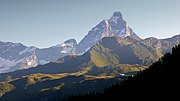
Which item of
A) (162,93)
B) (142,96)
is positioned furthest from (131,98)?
(162,93)

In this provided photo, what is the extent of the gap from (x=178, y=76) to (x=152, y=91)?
16.2m

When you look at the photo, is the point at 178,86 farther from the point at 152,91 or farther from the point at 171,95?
the point at 152,91

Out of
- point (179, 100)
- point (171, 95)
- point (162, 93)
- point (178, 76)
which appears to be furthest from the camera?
point (178, 76)

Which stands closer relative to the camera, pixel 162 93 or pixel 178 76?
pixel 162 93

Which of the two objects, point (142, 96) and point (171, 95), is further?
point (142, 96)

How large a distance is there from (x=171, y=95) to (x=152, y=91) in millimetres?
27587

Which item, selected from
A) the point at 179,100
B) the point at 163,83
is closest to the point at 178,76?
the point at 163,83

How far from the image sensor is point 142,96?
192 metres

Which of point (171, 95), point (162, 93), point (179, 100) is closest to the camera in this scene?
point (179, 100)

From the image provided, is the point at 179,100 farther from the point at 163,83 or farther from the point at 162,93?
the point at 163,83

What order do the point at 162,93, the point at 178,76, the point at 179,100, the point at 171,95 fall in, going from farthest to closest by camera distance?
the point at 178,76 → the point at 162,93 → the point at 171,95 → the point at 179,100

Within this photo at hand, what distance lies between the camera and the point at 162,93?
17838 centimetres

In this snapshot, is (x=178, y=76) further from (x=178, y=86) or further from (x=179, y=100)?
(x=179, y=100)

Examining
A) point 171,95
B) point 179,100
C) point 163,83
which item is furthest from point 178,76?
point 179,100
